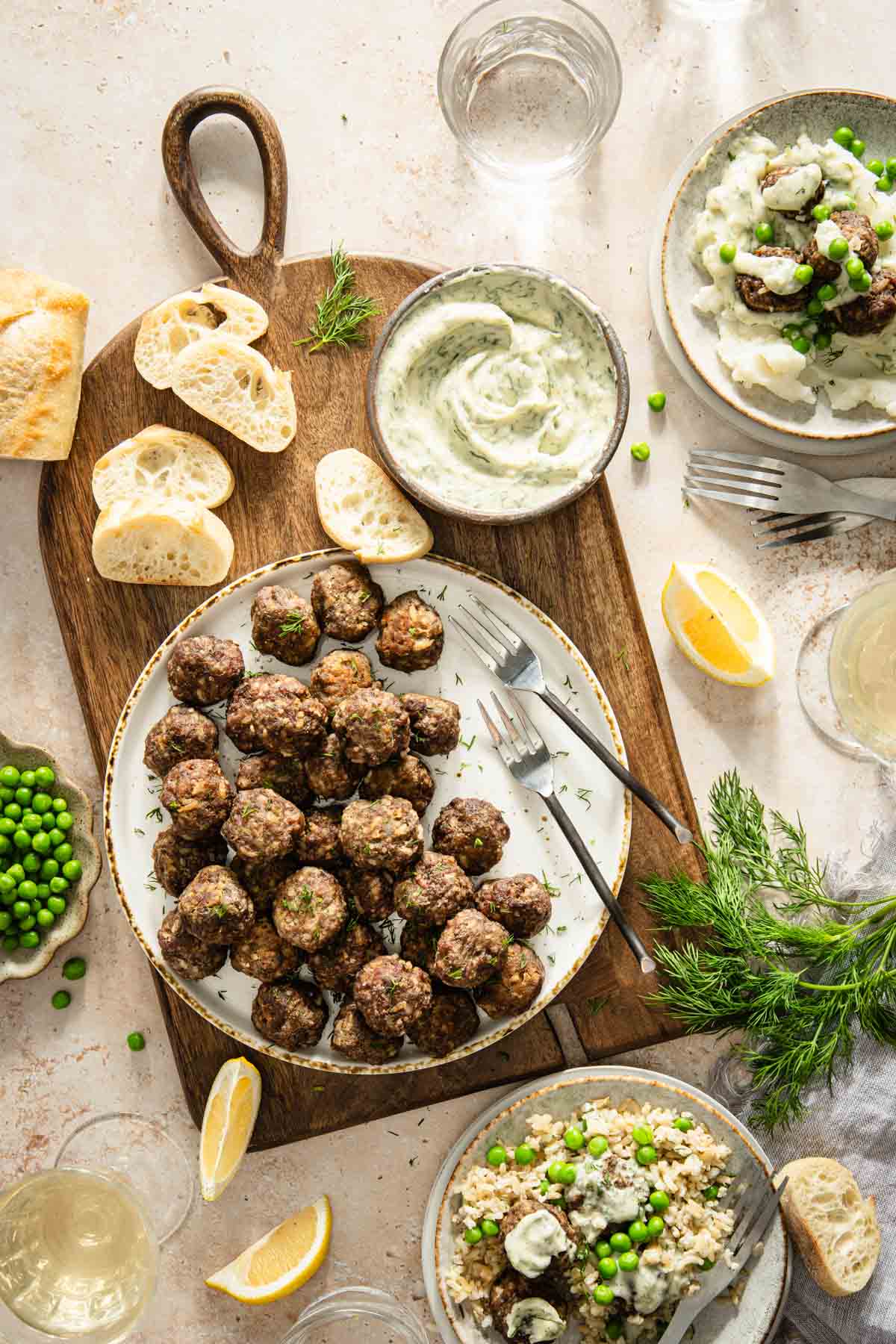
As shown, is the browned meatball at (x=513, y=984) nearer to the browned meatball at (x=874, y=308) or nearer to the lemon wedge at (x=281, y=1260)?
the lemon wedge at (x=281, y=1260)

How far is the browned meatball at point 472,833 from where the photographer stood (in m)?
3.82

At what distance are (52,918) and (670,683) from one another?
252 cm

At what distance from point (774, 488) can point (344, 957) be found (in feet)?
7.88

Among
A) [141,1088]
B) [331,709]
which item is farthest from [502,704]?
[141,1088]

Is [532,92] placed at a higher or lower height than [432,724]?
higher

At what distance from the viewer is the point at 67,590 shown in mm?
4043

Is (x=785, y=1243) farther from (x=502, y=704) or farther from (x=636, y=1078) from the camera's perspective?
(x=502, y=704)

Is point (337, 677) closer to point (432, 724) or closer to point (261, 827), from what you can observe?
point (432, 724)

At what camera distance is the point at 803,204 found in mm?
3955

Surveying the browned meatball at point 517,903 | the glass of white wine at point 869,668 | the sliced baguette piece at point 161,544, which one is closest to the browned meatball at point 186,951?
the browned meatball at point 517,903

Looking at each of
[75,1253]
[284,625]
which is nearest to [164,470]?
[284,625]

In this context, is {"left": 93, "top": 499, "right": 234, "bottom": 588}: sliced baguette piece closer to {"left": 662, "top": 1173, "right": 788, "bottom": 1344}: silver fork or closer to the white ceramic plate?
the white ceramic plate

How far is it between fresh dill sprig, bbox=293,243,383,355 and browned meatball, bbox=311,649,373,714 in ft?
3.80

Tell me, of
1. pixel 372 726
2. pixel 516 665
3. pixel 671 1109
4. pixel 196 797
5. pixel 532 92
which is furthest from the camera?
pixel 532 92
